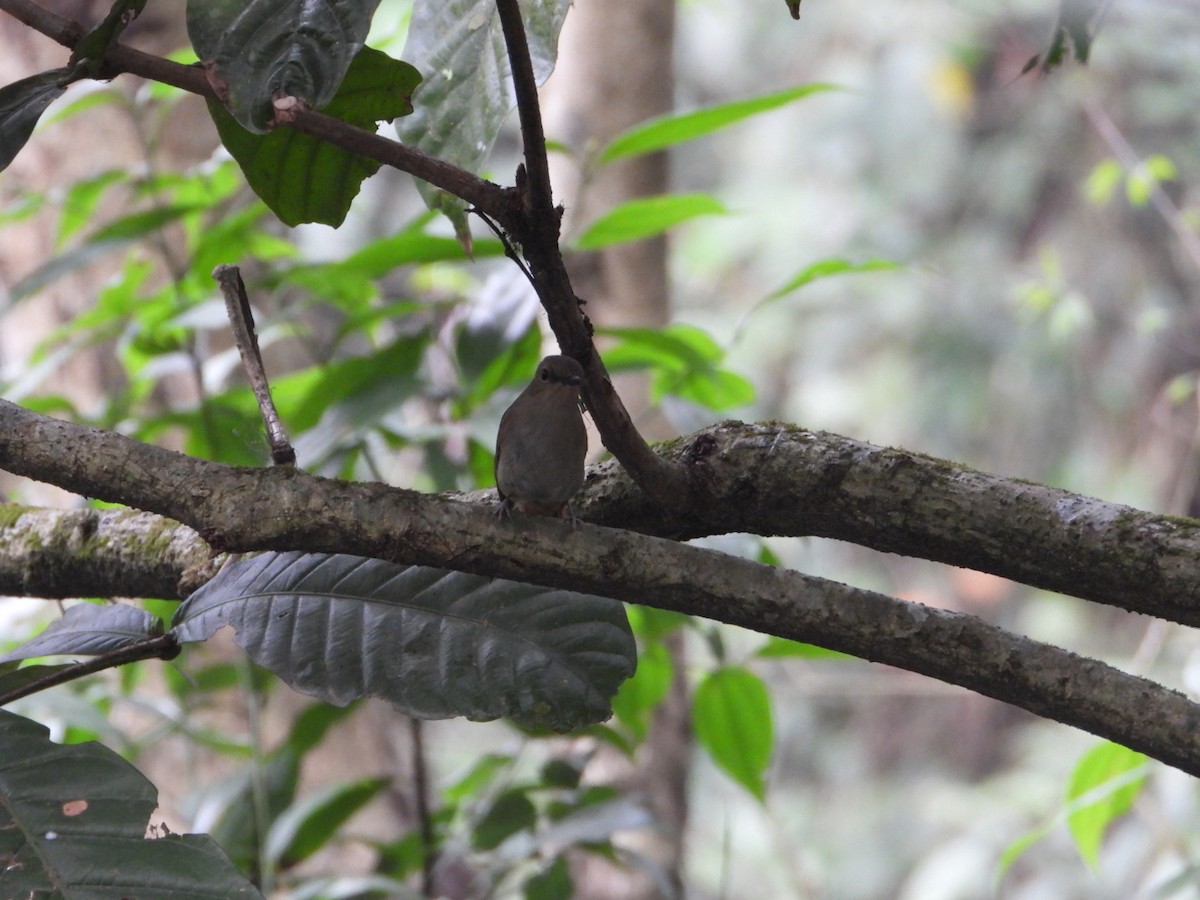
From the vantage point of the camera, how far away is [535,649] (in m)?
1.41

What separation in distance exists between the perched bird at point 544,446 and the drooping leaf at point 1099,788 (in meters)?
1.20

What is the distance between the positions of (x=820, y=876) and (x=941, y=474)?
8.27 m

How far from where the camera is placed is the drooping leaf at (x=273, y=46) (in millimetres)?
1081

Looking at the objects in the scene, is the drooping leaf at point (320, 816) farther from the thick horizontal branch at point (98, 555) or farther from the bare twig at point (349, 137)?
the bare twig at point (349, 137)

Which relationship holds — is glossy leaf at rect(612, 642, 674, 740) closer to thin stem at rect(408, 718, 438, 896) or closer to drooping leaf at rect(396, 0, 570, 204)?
thin stem at rect(408, 718, 438, 896)

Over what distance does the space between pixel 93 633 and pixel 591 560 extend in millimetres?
685

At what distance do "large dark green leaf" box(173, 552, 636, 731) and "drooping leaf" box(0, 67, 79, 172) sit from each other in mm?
593

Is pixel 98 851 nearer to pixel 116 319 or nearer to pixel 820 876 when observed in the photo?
pixel 116 319

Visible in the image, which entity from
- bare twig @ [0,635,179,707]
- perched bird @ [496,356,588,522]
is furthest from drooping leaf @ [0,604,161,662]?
perched bird @ [496,356,588,522]

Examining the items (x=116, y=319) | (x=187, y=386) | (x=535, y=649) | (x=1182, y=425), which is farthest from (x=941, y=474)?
(x=1182, y=425)

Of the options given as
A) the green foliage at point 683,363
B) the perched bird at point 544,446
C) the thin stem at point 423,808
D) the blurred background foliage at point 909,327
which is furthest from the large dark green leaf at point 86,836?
the blurred background foliage at point 909,327

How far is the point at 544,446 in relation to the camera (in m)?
1.73

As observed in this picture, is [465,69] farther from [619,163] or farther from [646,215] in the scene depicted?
[619,163]

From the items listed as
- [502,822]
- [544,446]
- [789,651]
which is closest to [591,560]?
[544,446]
